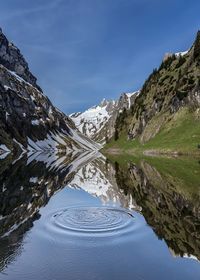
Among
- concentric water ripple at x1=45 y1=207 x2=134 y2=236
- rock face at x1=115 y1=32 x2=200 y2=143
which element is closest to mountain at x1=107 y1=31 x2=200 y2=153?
rock face at x1=115 y1=32 x2=200 y2=143

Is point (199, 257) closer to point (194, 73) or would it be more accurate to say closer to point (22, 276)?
point (22, 276)

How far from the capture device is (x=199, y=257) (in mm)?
14742

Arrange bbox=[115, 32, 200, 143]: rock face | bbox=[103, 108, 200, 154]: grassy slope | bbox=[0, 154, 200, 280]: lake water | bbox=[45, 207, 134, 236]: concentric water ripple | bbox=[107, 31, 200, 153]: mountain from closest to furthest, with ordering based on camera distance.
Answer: bbox=[0, 154, 200, 280]: lake water
bbox=[45, 207, 134, 236]: concentric water ripple
bbox=[103, 108, 200, 154]: grassy slope
bbox=[107, 31, 200, 153]: mountain
bbox=[115, 32, 200, 143]: rock face

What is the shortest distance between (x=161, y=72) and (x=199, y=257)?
549ft

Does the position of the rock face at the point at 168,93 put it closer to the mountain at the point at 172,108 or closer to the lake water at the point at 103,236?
the mountain at the point at 172,108

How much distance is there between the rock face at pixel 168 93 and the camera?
128 m

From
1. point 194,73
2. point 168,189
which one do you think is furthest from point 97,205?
point 194,73

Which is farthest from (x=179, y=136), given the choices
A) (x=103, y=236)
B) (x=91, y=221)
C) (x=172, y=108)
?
(x=103, y=236)

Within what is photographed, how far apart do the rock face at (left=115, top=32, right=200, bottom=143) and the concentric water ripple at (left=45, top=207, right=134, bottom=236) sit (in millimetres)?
97454

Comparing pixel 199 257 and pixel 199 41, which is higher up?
pixel 199 41

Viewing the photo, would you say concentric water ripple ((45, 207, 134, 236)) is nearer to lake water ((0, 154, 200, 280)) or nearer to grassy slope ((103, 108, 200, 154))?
lake water ((0, 154, 200, 280))

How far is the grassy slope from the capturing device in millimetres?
99500

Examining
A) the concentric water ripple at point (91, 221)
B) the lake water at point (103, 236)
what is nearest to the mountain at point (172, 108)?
the lake water at point (103, 236)

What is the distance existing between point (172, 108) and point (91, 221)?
386 ft
